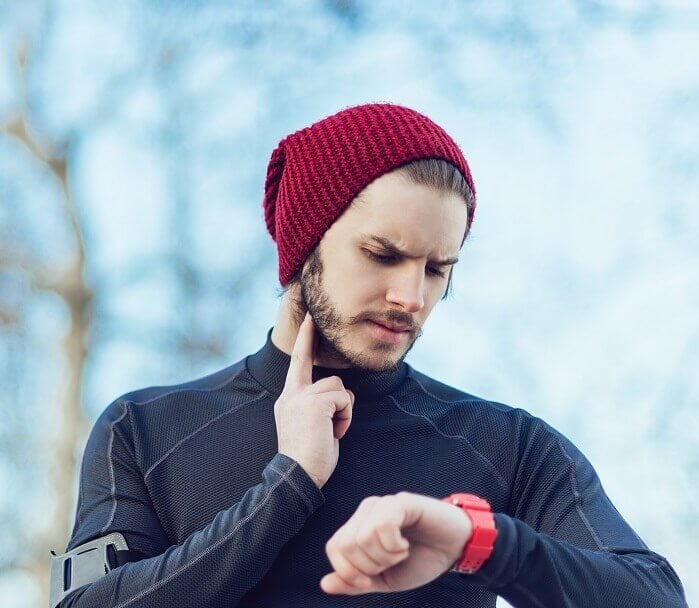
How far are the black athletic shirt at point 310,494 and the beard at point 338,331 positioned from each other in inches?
3.2

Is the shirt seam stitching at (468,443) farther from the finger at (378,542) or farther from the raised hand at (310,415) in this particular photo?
the finger at (378,542)

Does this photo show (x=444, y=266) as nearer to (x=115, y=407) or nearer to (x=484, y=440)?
(x=484, y=440)

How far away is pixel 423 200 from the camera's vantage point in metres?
1.70

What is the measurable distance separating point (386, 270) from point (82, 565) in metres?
0.68

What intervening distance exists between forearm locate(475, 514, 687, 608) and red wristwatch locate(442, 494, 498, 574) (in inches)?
0.4

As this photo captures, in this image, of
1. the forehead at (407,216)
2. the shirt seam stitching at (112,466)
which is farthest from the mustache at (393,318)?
the shirt seam stitching at (112,466)

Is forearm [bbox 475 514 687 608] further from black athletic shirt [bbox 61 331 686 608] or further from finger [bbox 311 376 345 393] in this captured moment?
Answer: finger [bbox 311 376 345 393]

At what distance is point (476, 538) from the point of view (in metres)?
1.23

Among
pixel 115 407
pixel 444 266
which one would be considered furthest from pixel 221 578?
pixel 444 266

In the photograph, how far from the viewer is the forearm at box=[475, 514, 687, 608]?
1263 mm

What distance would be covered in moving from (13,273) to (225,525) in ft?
12.6

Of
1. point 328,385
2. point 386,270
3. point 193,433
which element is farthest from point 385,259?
point 193,433

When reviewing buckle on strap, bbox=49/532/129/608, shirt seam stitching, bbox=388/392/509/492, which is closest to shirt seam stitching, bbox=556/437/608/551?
shirt seam stitching, bbox=388/392/509/492

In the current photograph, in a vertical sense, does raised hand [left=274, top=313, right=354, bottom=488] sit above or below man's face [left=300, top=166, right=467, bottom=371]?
below
